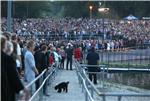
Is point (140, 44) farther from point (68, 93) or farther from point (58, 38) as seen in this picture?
point (68, 93)

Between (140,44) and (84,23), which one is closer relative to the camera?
(140,44)

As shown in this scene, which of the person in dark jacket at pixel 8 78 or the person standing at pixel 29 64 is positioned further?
the person standing at pixel 29 64

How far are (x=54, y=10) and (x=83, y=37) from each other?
62.6 meters

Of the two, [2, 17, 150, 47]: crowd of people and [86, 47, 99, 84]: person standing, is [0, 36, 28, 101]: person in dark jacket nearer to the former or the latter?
[86, 47, 99, 84]: person standing

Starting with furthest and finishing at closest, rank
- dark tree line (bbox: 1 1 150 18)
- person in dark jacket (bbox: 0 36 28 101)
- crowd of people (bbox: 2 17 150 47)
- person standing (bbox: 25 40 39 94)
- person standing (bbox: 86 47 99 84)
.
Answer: dark tree line (bbox: 1 1 150 18), crowd of people (bbox: 2 17 150 47), person standing (bbox: 86 47 99 84), person standing (bbox: 25 40 39 94), person in dark jacket (bbox: 0 36 28 101)

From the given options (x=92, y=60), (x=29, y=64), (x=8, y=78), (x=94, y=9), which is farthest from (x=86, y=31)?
(x=8, y=78)

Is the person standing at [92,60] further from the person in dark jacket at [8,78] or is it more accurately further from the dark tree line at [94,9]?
the dark tree line at [94,9]

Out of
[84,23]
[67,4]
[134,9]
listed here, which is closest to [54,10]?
[67,4]

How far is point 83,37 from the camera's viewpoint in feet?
217

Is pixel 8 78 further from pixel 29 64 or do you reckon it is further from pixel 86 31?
pixel 86 31

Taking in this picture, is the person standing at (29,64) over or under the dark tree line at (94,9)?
under

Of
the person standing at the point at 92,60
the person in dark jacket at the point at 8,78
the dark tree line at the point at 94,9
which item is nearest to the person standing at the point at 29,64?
the person in dark jacket at the point at 8,78

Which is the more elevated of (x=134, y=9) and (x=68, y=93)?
(x=134, y=9)

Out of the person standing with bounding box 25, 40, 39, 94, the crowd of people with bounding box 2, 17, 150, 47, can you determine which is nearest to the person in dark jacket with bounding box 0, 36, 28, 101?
the person standing with bounding box 25, 40, 39, 94
